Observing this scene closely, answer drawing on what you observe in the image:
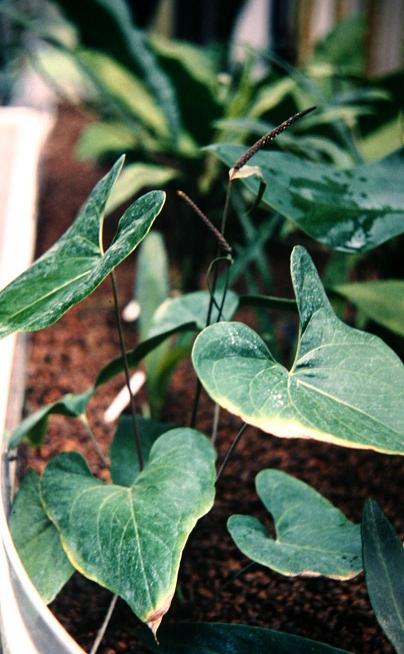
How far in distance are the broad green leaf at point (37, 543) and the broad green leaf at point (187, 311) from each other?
217 mm

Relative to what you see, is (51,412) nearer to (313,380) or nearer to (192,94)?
(313,380)

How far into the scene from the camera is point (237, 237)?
5.83 feet

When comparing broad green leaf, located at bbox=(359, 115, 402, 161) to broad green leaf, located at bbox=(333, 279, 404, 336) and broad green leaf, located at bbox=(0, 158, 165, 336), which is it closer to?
broad green leaf, located at bbox=(333, 279, 404, 336)

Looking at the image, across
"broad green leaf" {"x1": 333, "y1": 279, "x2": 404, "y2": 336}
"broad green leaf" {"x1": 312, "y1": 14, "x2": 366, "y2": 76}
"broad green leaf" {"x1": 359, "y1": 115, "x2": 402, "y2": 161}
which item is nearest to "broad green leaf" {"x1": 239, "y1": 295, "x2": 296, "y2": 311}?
"broad green leaf" {"x1": 333, "y1": 279, "x2": 404, "y2": 336}

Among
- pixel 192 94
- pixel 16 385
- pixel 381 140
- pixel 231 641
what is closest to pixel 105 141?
pixel 192 94

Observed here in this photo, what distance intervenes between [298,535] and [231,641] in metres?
0.12

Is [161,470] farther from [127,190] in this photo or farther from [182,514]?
[127,190]

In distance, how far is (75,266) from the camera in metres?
0.70

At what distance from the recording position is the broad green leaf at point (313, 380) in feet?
1.73

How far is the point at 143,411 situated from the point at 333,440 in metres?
0.73

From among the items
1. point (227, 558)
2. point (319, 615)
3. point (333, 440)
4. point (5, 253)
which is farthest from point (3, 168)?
point (333, 440)

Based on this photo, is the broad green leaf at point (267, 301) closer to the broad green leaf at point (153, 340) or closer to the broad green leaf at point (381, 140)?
the broad green leaf at point (153, 340)

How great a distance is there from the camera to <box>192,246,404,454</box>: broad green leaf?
0.53m

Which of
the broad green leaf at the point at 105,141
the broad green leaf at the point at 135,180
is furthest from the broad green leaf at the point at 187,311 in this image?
the broad green leaf at the point at 105,141
